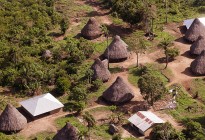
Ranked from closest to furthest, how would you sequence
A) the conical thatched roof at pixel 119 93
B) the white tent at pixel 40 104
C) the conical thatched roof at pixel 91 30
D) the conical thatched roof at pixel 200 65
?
the white tent at pixel 40 104, the conical thatched roof at pixel 119 93, the conical thatched roof at pixel 200 65, the conical thatched roof at pixel 91 30

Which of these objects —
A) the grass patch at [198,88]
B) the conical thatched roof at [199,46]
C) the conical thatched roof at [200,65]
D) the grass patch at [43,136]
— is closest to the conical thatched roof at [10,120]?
the grass patch at [43,136]

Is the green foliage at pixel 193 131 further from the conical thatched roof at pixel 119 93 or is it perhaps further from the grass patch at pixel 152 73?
the grass patch at pixel 152 73

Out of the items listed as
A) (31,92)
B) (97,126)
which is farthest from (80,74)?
(97,126)

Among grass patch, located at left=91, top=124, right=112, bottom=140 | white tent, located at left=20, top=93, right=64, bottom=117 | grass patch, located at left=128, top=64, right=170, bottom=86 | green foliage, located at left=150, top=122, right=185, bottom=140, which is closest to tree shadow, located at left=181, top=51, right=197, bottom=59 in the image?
grass patch, located at left=128, top=64, right=170, bottom=86

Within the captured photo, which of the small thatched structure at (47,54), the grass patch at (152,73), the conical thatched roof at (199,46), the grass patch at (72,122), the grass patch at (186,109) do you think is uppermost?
the conical thatched roof at (199,46)

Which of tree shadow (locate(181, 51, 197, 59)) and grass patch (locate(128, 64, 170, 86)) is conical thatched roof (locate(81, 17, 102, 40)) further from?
tree shadow (locate(181, 51, 197, 59))

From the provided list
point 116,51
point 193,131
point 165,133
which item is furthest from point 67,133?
point 116,51

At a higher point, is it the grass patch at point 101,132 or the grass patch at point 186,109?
the grass patch at point 186,109

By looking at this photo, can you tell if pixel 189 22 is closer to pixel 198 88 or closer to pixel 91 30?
pixel 91 30

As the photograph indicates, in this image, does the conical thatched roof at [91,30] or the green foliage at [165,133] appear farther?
the conical thatched roof at [91,30]
